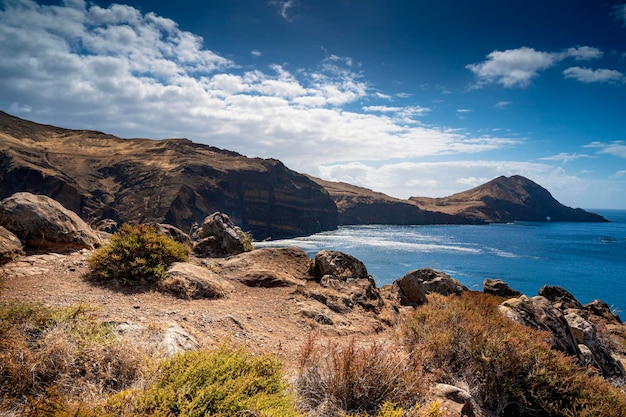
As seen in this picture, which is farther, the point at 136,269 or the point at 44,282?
the point at 136,269

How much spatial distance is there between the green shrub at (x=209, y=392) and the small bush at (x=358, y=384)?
1.72 feet

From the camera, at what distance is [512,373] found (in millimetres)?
6270

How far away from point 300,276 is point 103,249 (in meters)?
7.62

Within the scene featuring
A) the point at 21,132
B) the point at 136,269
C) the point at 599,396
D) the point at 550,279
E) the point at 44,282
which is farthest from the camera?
the point at 21,132

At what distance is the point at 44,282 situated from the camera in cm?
859

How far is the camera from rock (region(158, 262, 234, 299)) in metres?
9.62

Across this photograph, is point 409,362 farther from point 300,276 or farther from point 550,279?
point 550,279

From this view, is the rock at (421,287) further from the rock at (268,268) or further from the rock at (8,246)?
the rock at (8,246)

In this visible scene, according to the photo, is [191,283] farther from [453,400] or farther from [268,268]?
[453,400]

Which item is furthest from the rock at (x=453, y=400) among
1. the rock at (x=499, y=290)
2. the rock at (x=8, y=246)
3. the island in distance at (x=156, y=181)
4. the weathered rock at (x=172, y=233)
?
the island in distance at (x=156, y=181)

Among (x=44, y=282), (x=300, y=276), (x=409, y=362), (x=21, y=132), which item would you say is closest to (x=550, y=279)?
(x=300, y=276)

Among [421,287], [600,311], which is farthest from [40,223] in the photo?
[600,311]

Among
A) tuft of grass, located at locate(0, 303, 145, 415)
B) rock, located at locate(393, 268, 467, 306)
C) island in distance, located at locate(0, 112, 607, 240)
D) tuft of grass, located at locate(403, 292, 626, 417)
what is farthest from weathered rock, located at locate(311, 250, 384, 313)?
island in distance, located at locate(0, 112, 607, 240)

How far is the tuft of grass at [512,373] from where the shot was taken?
5938 millimetres
